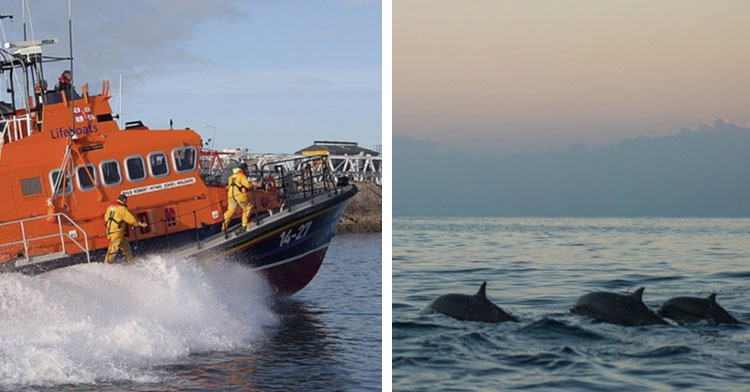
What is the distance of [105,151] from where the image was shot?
9.87m

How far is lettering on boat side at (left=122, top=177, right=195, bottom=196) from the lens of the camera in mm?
9977

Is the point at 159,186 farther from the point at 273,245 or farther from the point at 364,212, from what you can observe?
the point at 364,212

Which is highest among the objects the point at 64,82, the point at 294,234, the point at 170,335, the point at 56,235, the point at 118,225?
the point at 64,82

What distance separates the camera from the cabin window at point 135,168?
9984 millimetres

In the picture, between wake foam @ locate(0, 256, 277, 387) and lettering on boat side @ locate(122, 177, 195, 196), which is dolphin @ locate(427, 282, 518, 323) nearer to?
wake foam @ locate(0, 256, 277, 387)

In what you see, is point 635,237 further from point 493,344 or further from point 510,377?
point 510,377

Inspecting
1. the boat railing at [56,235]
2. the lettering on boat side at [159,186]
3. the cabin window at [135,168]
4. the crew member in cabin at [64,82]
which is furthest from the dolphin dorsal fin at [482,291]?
the crew member in cabin at [64,82]

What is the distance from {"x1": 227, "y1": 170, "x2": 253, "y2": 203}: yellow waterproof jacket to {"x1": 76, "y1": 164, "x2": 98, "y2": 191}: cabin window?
1.46 meters

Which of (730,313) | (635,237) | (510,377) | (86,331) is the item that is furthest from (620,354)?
(86,331)

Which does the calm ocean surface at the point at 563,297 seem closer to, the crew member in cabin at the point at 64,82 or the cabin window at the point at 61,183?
the cabin window at the point at 61,183

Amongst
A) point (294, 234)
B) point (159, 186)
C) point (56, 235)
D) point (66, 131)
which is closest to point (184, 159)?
point (159, 186)

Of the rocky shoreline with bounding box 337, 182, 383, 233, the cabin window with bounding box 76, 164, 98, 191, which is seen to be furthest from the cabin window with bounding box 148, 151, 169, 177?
the rocky shoreline with bounding box 337, 182, 383, 233

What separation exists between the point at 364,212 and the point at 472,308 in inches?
913

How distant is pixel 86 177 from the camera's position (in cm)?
979
